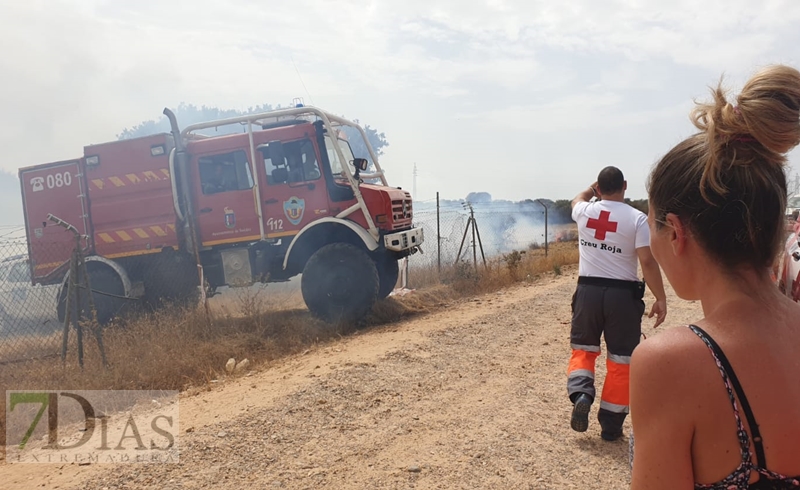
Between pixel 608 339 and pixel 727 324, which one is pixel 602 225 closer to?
pixel 608 339

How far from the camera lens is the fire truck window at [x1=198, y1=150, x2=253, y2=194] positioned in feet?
27.2

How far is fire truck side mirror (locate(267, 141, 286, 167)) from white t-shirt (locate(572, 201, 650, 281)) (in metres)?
5.41

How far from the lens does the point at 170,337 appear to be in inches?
259

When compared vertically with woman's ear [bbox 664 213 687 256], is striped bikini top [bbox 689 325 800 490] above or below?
below

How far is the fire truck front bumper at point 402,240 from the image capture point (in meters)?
7.93

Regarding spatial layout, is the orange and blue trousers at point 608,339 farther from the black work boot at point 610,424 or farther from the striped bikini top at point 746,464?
the striped bikini top at point 746,464

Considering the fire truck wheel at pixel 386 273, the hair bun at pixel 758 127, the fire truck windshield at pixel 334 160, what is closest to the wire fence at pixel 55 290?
the fire truck wheel at pixel 386 273

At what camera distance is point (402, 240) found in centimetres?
811

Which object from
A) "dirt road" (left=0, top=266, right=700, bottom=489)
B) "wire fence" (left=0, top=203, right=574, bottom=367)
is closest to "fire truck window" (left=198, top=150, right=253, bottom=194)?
"wire fence" (left=0, top=203, right=574, bottom=367)

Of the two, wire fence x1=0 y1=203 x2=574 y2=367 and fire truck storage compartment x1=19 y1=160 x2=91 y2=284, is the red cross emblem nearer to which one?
wire fence x1=0 y1=203 x2=574 y2=367

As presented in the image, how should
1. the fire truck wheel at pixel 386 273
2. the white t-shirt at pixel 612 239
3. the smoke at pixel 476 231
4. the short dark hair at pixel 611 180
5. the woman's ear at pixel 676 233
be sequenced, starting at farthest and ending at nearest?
1. the smoke at pixel 476 231
2. the fire truck wheel at pixel 386 273
3. the short dark hair at pixel 611 180
4. the white t-shirt at pixel 612 239
5. the woman's ear at pixel 676 233

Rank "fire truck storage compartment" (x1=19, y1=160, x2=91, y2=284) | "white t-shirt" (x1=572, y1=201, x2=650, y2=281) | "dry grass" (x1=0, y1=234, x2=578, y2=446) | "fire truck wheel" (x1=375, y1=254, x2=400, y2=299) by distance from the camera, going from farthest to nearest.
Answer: "fire truck storage compartment" (x1=19, y1=160, x2=91, y2=284), "fire truck wheel" (x1=375, y1=254, x2=400, y2=299), "dry grass" (x1=0, y1=234, x2=578, y2=446), "white t-shirt" (x1=572, y1=201, x2=650, y2=281)

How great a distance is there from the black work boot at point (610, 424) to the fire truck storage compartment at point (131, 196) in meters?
7.03

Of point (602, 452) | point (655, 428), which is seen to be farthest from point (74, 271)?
point (655, 428)
